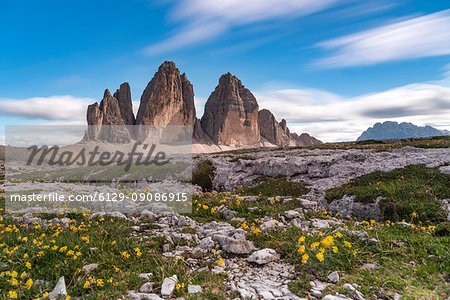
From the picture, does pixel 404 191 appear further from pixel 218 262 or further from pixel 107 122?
pixel 107 122

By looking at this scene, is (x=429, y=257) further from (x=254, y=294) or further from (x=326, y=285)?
(x=254, y=294)

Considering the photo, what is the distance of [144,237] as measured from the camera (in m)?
7.32

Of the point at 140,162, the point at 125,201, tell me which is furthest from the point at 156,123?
the point at 125,201

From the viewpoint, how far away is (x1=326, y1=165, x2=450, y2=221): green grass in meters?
10.3

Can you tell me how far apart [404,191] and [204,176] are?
16.3 meters

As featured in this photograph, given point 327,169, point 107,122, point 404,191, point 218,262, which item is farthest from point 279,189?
point 107,122

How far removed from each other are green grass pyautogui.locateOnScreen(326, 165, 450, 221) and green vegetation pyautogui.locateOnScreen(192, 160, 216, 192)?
11.7 m

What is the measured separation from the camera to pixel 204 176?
23938mm

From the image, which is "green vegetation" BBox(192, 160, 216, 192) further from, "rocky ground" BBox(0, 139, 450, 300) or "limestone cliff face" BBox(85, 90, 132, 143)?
"limestone cliff face" BBox(85, 90, 132, 143)

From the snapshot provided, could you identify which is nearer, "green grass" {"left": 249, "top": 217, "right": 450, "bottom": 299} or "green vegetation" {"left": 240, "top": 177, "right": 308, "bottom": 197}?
"green grass" {"left": 249, "top": 217, "right": 450, "bottom": 299}

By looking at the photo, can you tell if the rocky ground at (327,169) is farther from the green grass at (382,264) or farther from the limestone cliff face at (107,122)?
the limestone cliff face at (107,122)

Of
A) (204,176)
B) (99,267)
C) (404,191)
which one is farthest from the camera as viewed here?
(204,176)

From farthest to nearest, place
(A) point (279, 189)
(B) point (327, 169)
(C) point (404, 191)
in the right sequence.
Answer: (B) point (327, 169)
(A) point (279, 189)
(C) point (404, 191)

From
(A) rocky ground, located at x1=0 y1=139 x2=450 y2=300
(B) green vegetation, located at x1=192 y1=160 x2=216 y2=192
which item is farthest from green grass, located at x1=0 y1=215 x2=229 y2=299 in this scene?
(B) green vegetation, located at x1=192 y1=160 x2=216 y2=192
